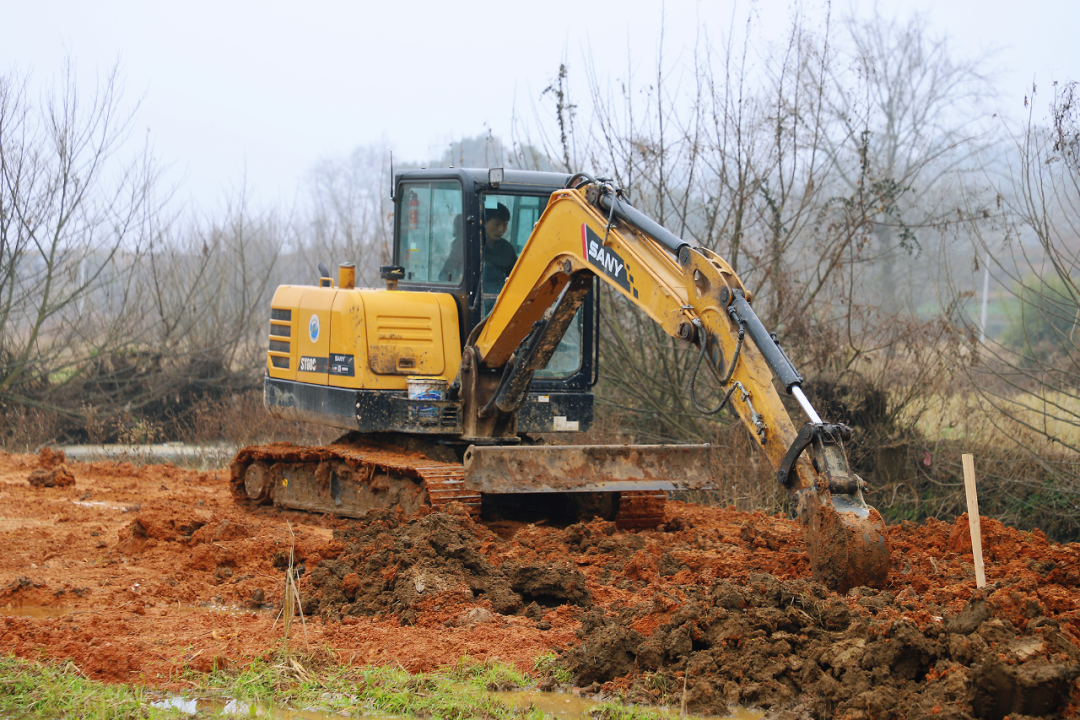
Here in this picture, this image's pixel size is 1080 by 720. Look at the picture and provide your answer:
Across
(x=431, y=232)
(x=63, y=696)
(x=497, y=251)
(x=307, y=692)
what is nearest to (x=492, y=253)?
(x=497, y=251)

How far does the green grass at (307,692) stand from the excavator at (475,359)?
2.30 m

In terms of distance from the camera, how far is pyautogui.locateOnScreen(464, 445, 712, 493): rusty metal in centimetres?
688

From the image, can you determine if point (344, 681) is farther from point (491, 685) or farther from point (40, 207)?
point (40, 207)

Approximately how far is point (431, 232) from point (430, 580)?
11.5 feet

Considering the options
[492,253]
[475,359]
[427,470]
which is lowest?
[427,470]

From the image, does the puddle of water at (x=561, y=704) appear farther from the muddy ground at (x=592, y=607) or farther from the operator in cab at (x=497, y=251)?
the operator in cab at (x=497, y=251)

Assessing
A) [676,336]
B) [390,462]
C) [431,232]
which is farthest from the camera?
[431,232]

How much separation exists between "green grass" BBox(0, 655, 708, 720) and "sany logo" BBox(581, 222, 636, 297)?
2638mm

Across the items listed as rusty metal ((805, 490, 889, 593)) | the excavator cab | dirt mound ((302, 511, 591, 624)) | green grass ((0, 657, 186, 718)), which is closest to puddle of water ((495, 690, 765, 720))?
rusty metal ((805, 490, 889, 593))

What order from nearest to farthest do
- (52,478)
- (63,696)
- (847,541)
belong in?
(63,696)
(847,541)
(52,478)

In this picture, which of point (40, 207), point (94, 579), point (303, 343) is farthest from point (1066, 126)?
point (40, 207)

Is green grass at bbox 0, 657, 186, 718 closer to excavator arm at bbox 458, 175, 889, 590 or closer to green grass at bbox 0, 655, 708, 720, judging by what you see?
green grass at bbox 0, 655, 708, 720

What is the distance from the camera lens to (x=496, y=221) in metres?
7.85

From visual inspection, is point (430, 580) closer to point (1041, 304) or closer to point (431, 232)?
point (431, 232)
